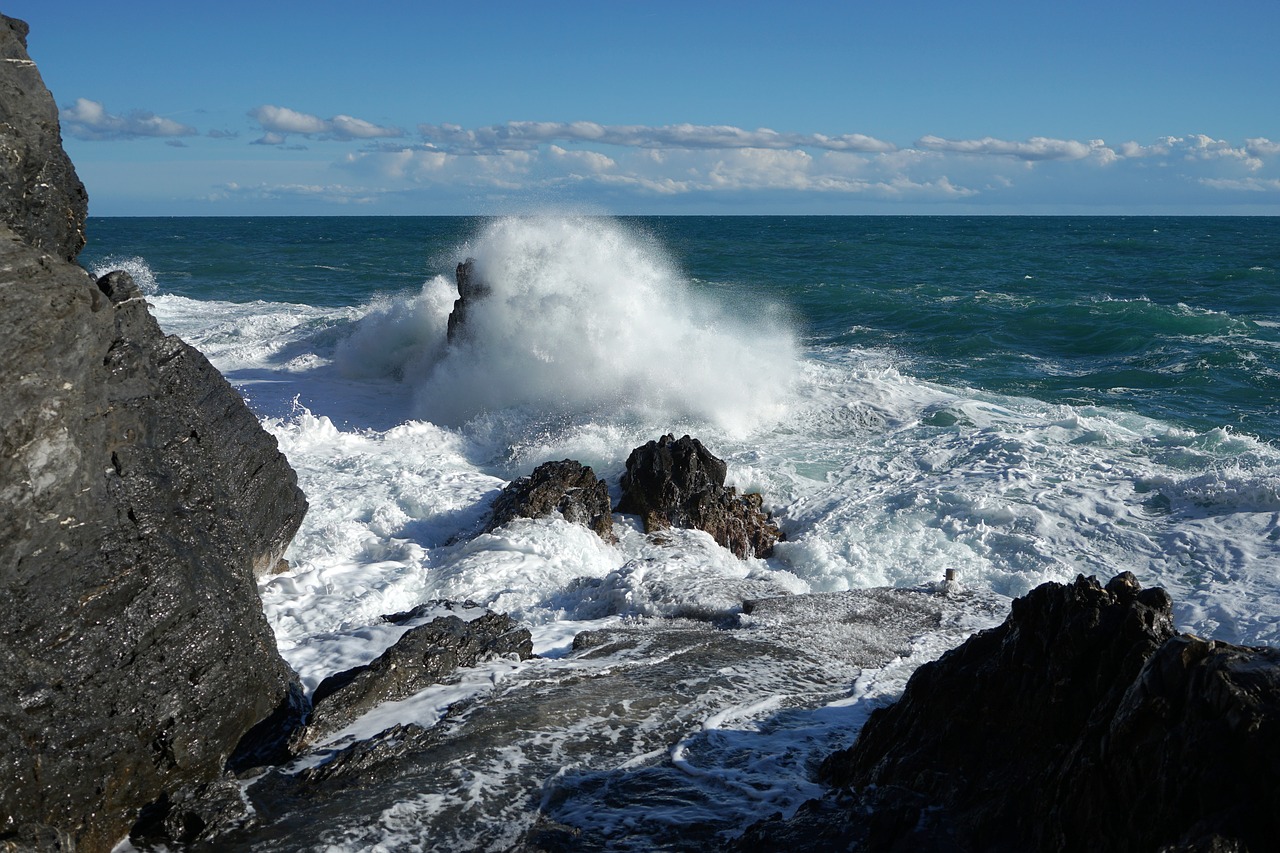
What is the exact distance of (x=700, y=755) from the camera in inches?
189

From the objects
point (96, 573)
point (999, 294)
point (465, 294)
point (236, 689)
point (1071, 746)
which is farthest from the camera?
point (999, 294)

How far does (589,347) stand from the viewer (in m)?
15.0

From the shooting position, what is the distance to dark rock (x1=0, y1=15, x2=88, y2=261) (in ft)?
15.5

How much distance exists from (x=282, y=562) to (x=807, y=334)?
1631cm

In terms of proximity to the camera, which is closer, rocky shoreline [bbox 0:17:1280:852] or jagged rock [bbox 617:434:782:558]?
rocky shoreline [bbox 0:17:1280:852]

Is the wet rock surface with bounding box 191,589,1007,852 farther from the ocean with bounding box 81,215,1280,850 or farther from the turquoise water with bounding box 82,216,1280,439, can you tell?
the turquoise water with bounding box 82,216,1280,439

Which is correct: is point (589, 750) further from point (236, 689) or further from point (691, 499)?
point (691, 499)

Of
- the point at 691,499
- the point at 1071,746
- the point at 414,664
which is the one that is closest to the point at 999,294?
the point at 691,499

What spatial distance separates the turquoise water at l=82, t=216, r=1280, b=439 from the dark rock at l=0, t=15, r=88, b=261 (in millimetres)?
13451

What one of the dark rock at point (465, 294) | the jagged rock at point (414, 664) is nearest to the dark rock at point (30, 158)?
the jagged rock at point (414, 664)

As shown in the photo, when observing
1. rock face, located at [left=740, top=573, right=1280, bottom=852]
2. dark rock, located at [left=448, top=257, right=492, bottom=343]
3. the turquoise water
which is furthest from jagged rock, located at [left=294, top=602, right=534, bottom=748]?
the turquoise water

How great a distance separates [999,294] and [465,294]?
58.3 feet

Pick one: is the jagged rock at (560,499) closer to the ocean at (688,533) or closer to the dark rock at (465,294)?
the ocean at (688,533)

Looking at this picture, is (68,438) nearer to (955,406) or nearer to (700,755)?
(700,755)
